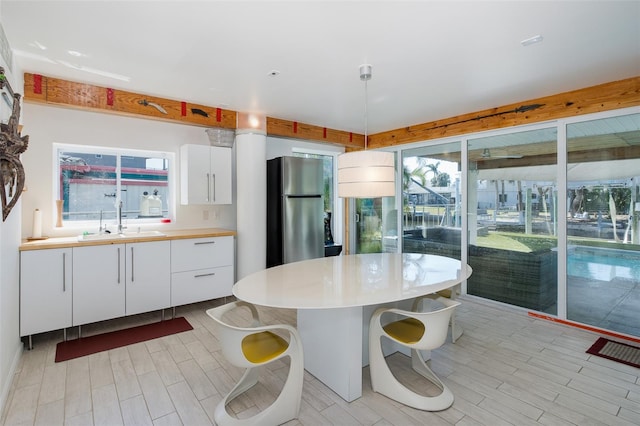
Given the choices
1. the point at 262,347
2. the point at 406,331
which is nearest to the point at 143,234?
the point at 262,347

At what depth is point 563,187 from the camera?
3.26 metres

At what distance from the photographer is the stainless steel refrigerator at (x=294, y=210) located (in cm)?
417

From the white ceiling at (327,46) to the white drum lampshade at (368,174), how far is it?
2.57ft

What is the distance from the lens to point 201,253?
3572mm

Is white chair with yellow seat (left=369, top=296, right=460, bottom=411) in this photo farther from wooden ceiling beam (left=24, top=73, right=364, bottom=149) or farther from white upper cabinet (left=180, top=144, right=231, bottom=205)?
wooden ceiling beam (left=24, top=73, right=364, bottom=149)

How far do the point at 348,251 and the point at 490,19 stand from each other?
4.18 metres

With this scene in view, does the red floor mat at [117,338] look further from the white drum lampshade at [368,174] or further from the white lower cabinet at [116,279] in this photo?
the white drum lampshade at [368,174]

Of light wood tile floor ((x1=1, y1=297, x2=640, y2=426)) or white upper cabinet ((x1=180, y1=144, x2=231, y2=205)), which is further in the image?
white upper cabinet ((x1=180, y1=144, x2=231, y2=205))

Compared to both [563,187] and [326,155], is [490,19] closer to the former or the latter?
[563,187]

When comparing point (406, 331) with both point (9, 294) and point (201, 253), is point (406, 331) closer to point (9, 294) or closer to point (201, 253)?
point (201, 253)

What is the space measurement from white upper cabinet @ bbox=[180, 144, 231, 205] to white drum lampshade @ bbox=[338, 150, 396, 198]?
1967 mm

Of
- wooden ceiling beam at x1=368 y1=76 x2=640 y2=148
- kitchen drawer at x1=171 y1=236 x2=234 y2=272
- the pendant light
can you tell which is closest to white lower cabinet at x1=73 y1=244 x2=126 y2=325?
kitchen drawer at x1=171 y1=236 x2=234 y2=272

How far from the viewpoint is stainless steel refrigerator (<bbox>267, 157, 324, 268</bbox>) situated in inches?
164

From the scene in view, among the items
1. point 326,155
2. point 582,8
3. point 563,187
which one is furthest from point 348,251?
point 582,8
